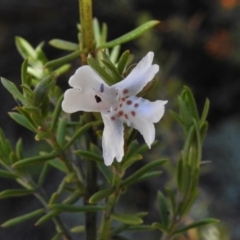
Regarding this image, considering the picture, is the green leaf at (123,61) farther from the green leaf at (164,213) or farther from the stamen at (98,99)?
the green leaf at (164,213)

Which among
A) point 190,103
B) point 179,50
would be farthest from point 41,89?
point 179,50

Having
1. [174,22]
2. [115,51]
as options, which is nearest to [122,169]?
[115,51]

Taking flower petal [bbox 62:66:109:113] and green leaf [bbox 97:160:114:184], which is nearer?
flower petal [bbox 62:66:109:113]

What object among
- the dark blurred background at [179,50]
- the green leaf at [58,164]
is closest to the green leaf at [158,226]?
the green leaf at [58,164]

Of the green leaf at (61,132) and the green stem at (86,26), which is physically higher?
the green stem at (86,26)

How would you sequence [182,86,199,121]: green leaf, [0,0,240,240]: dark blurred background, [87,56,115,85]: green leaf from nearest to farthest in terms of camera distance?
[87,56,115,85]: green leaf → [182,86,199,121]: green leaf → [0,0,240,240]: dark blurred background

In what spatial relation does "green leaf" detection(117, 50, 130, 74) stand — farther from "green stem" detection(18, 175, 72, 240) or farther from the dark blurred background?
the dark blurred background

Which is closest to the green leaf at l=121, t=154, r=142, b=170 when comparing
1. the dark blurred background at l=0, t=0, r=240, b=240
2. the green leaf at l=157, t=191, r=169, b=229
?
the green leaf at l=157, t=191, r=169, b=229

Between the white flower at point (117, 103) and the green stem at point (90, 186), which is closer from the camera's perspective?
the white flower at point (117, 103)
